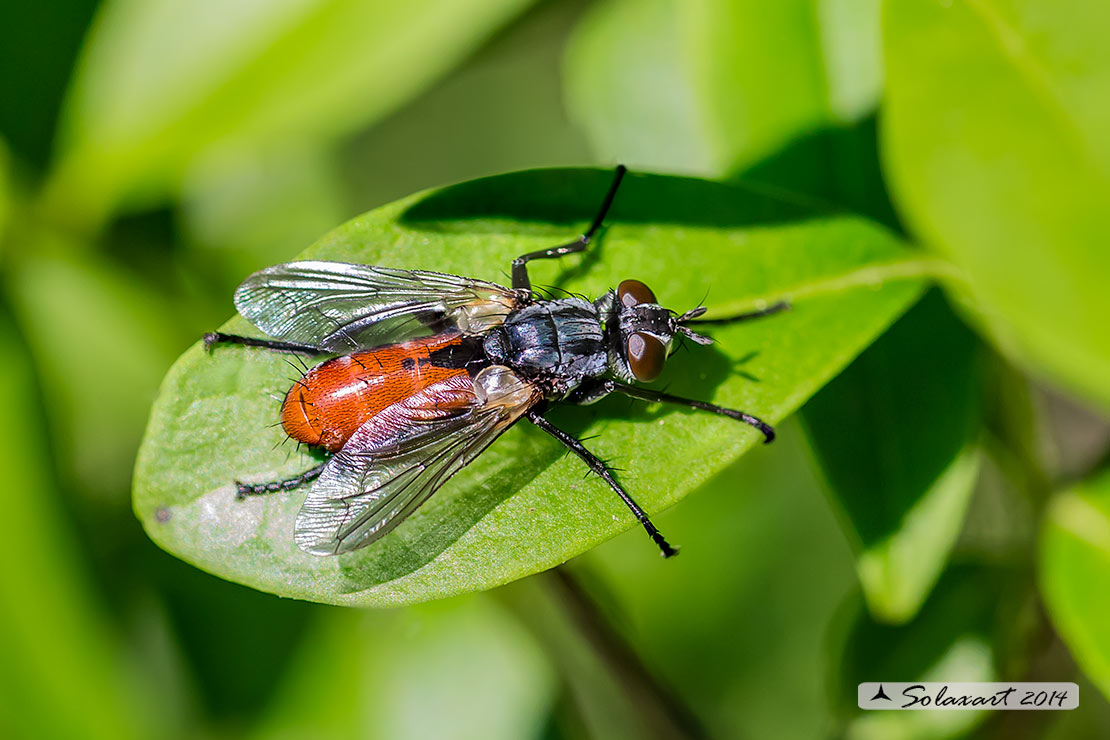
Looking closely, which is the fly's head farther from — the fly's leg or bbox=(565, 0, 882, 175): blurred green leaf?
the fly's leg

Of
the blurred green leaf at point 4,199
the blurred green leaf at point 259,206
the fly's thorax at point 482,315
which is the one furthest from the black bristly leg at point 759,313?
the blurred green leaf at point 4,199

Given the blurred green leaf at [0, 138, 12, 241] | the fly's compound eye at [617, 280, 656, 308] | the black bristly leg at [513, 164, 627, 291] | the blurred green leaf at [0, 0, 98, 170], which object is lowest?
the fly's compound eye at [617, 280, 656, 308]

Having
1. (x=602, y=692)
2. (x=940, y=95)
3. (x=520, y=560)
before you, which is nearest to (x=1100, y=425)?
(x=602, y=692)

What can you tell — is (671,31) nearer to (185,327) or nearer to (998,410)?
(998,410)

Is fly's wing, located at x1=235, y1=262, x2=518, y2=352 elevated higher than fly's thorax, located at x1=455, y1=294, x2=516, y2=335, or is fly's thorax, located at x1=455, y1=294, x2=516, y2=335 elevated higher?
fly's wing, located at x1=235, y1=262, x2=518, y2=352

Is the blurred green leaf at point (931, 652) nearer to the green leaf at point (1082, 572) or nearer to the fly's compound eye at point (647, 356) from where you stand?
the green leaf at point (1082, 572)

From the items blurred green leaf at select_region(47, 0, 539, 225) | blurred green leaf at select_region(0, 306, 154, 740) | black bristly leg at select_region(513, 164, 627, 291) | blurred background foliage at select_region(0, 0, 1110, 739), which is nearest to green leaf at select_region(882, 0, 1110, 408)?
blurred background foliage at select_region(0, 0, 1110, 739)

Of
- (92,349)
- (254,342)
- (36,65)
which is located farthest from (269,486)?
(36,65)
